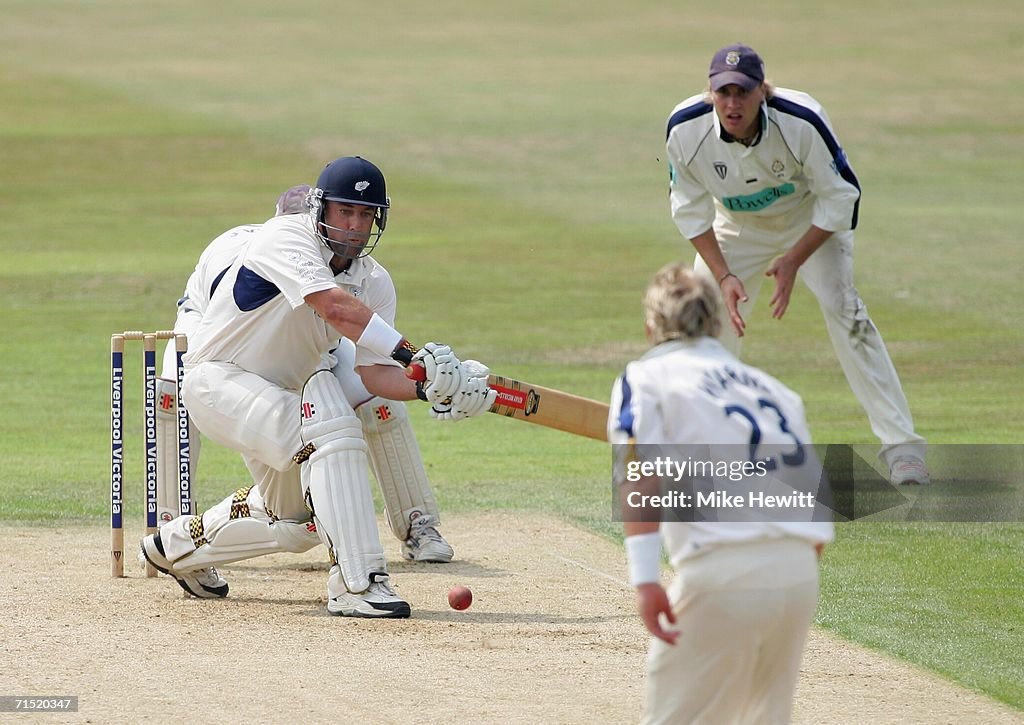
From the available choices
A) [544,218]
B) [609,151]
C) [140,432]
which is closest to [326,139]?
[609,151]

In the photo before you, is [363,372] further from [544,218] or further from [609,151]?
[609,151]

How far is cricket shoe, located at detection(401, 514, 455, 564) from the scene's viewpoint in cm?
702

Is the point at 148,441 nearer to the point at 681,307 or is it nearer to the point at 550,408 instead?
the point at 550,408

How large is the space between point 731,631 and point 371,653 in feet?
6.76

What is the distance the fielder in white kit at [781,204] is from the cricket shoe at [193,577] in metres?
2.79

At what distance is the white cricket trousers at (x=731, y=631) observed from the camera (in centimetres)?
362

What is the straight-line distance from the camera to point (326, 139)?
1102 inches

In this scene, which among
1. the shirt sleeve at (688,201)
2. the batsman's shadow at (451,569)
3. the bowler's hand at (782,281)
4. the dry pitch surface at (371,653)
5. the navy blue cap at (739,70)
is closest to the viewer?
the dry pitch surface at (371,653)

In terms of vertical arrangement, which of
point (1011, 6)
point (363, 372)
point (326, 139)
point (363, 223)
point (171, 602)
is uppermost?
point (1011, 6)

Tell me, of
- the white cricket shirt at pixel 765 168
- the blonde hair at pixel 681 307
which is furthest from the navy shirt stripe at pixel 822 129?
the blonde hair at pixel 681 307

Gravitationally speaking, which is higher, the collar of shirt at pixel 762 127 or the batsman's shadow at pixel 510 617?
the collar of shirt at pixel 762 127

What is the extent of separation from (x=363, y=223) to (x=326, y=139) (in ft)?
72.7

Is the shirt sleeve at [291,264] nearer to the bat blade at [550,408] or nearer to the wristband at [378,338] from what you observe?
the wristband at [378,338]

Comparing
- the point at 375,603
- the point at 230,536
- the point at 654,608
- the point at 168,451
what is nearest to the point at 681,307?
the point at 654,608
